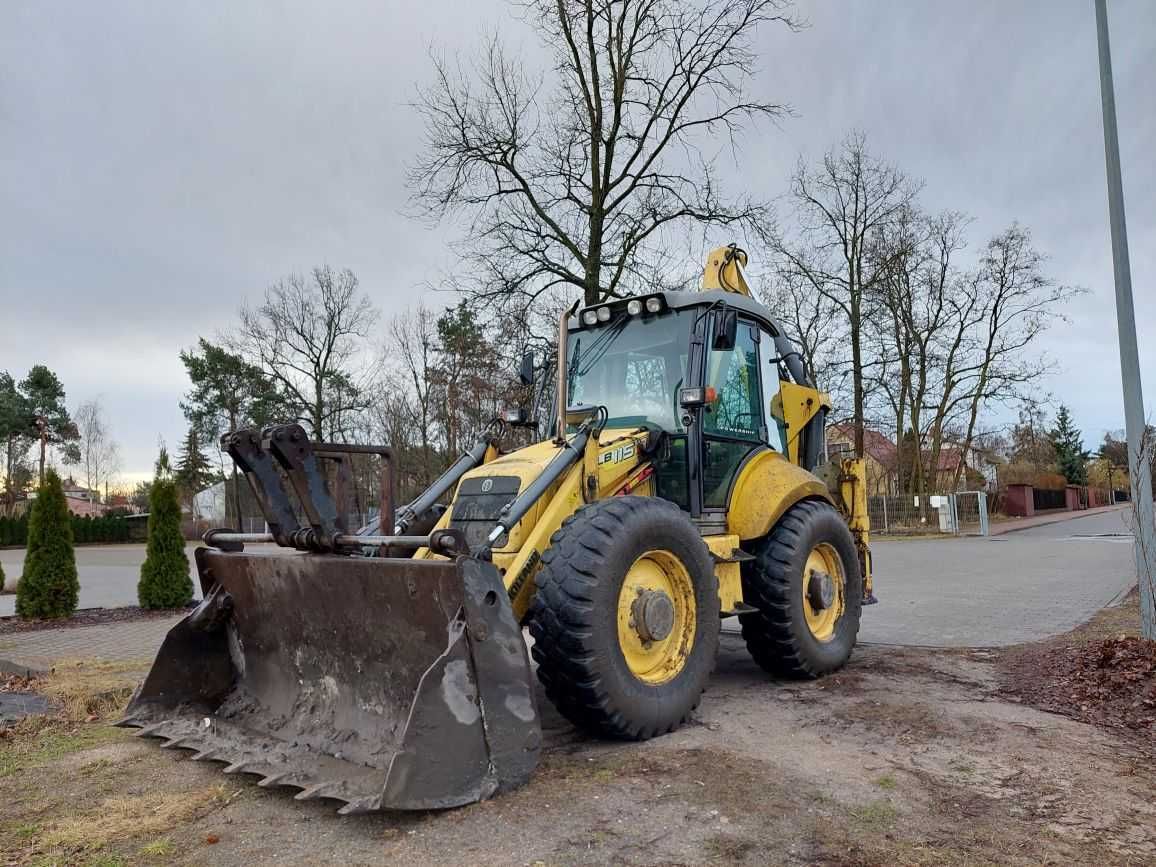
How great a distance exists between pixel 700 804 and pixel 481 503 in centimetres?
225

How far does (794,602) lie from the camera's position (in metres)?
5.70

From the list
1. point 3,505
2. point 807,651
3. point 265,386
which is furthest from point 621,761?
point 3,505

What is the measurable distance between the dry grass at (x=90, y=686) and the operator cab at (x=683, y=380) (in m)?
3.89

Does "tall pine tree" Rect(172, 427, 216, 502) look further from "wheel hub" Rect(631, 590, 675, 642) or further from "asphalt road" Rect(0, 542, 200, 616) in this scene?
"wheel hub" Rect(631, 590, 675, 642)

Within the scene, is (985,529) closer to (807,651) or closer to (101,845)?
(807,651)

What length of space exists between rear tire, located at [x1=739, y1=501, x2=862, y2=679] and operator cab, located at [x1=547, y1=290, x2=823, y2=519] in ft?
1.66

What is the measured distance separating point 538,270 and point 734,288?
454 inches

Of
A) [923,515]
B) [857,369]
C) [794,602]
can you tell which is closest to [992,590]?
[794,602]

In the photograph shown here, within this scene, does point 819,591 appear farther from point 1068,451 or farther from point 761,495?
point 1068,451

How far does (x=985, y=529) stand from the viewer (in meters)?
29.2

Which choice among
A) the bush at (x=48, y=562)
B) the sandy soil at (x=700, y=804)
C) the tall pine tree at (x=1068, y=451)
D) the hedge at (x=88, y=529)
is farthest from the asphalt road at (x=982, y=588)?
the tall pine tree at (x=1068, y=451)

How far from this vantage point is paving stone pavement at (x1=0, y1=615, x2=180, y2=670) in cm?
842

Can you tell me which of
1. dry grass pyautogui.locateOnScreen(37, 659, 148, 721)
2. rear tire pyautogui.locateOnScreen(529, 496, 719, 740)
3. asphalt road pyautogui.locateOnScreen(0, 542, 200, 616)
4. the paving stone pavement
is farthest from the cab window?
the paving stone pavement

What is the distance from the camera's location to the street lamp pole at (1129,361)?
21.4ft
